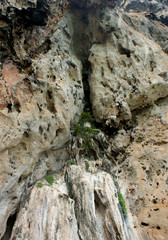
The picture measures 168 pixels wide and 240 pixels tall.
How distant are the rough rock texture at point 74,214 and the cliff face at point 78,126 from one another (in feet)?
0.12

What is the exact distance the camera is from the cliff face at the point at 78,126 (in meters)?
6.68

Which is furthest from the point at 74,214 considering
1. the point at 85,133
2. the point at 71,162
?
the point at 85,133

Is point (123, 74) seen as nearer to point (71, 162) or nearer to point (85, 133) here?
point (85, 133)

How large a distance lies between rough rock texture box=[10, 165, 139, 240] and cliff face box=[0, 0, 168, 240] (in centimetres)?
4

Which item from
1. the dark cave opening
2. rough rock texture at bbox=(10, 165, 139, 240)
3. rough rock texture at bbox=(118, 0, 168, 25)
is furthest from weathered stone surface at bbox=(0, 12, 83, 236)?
rough rock texture at bbox=(118, 0, 168, 25)

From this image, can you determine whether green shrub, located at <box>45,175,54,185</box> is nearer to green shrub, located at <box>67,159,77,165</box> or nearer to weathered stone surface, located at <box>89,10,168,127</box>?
green shrub, located at <box>67,159,77,165</box>

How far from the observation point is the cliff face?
6676 millimetres

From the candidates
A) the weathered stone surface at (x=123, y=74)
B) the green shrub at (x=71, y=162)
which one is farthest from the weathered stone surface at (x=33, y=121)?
the weathered stone surface at (x=123, y=74)

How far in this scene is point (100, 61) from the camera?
47.8 feet

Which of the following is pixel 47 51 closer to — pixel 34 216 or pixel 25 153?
pixel 25 153

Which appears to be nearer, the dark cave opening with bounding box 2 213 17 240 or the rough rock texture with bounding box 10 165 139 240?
the rough rock texture with bounding box 10 165 139 240

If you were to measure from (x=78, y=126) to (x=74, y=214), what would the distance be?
5.42 metres

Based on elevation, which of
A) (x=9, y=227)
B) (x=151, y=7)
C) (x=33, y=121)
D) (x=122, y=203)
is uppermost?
(x=151, y=7)

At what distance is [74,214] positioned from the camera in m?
6.90
